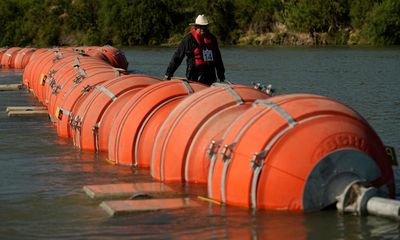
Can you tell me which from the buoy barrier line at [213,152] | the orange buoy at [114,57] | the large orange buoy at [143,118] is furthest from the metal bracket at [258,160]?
the orange buoy at [114,57]

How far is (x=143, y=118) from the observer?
12.6 m

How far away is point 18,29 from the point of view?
391ft

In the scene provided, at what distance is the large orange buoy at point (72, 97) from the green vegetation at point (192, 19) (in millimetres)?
68012

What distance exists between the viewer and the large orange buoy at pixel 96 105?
1444cm

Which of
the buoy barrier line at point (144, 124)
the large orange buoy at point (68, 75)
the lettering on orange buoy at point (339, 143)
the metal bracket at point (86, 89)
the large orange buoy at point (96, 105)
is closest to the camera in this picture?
the lettering on orange buoy at point (339, 143)

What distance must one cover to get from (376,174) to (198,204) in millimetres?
2035

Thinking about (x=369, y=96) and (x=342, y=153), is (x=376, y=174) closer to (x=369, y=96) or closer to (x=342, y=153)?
(x=342, y=153)

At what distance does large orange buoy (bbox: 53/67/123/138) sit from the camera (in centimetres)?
1603

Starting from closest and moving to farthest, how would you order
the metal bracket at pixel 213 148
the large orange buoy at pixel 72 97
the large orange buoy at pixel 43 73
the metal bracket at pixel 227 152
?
1. the metal bracket at pixel 227 152
2. the metal bracket at pixel 213 148
3. the large orange buoy at pixel 72 97
4. the large orange buoy at pixel 43 73

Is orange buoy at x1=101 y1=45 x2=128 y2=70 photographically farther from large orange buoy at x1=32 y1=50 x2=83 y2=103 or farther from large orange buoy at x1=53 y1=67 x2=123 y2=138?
large orange buoy at x1=53 y1=67 x2=123 y2=138

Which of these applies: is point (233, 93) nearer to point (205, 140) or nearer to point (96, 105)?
point (205, 140)

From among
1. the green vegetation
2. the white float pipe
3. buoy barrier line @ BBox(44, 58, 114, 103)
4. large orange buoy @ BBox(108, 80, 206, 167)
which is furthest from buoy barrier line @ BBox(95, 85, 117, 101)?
the green vegetation

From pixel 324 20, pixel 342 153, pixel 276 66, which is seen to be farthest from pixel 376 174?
pixel 324 20

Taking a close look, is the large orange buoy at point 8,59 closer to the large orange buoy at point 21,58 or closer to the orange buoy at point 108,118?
the large orange buoy at point 21,58
